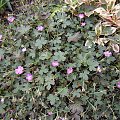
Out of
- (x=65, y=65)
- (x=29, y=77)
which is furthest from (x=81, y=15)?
(x=29, y=77)

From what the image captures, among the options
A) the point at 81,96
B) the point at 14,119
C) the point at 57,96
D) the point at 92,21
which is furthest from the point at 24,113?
the point at 92,21

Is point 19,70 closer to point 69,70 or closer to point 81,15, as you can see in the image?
point 69,70

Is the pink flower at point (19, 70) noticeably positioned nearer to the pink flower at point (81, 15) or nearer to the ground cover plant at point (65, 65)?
the ground cover plant at point (65, 65)

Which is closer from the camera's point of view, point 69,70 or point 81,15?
point 69,70

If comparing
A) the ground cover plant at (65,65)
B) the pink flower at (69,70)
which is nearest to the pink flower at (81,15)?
the ground cover plant at (65,65)

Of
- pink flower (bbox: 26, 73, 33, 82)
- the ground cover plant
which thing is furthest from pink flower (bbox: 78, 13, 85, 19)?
pink flower (bbox: 26, 73, 33, 82)

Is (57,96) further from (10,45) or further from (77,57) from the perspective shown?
(10,45)

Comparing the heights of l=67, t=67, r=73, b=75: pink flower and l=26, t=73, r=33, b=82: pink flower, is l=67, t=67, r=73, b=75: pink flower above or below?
above

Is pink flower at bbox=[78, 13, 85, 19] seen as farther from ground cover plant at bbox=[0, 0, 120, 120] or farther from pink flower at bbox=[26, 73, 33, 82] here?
pink flower at bbox=[26, 73, 33, 82]
